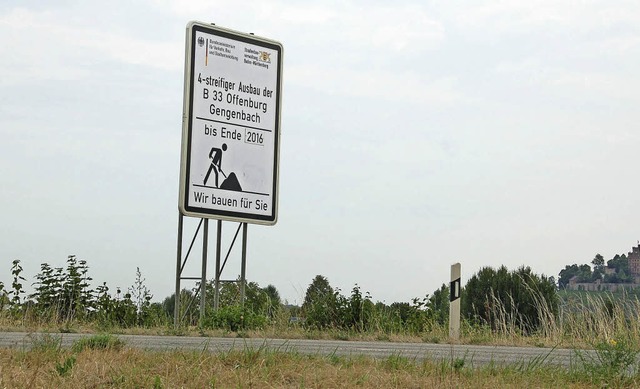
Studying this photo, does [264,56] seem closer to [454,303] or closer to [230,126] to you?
[230,126]

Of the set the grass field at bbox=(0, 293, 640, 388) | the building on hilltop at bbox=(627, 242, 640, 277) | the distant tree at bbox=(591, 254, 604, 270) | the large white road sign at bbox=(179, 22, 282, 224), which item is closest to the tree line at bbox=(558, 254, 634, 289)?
the distant tree at bbox=(591, 254, 604, 270)

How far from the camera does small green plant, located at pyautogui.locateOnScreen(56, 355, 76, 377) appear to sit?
23.7ft

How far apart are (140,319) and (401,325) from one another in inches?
176

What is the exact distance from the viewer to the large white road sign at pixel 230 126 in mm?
16969

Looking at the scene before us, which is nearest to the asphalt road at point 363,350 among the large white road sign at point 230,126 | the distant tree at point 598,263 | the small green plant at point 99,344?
the small green plant at point 99,344

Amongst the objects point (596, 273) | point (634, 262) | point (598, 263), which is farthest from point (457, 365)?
point (634, 262)

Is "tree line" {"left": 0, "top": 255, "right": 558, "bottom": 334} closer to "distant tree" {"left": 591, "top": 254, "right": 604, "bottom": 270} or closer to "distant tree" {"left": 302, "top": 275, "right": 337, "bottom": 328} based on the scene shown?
"distant tree" {"left": 302, "top": 275, "right": 337, "bottom": 328}

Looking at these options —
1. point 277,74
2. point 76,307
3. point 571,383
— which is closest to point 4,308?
point 76,307

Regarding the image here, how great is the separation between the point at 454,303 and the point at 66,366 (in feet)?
29.0

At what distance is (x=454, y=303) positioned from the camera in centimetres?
1516

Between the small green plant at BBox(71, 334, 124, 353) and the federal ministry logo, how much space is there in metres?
10.3

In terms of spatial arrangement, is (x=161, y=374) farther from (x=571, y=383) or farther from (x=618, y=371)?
(x=618, y=371)

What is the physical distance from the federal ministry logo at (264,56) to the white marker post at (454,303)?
576 cm

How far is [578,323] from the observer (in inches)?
611
